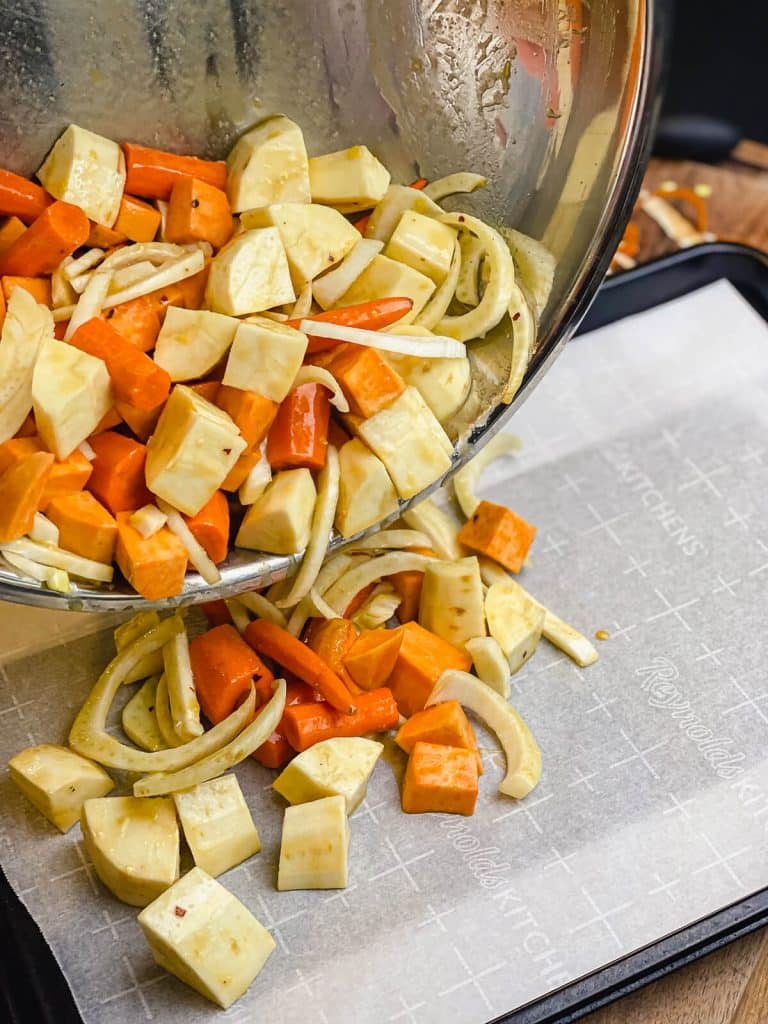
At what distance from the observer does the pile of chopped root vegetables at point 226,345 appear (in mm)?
1789

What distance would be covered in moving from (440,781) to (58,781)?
1.85 ft

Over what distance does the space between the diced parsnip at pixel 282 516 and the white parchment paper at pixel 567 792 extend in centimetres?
38

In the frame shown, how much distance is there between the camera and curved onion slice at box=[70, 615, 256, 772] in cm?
195

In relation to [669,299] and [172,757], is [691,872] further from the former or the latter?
[669,299]

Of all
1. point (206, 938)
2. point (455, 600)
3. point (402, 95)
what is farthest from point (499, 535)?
point (206, 938)

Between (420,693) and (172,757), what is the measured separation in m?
0.42

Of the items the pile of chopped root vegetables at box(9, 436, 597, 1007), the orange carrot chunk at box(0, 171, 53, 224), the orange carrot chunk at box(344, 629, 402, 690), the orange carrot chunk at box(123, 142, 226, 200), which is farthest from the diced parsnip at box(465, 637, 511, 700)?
the orange carrot chunk at box(0, 171, 53, 224)

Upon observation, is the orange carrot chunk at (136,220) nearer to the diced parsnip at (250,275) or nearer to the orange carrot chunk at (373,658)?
the diced parsnip at (250,275)

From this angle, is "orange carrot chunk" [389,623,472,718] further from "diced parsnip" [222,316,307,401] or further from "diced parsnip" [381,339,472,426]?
"diced parsnip" [222,316,307,401]

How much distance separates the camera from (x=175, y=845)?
1.86 m

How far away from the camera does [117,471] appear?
183cm

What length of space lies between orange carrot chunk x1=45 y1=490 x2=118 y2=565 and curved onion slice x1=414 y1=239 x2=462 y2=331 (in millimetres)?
594

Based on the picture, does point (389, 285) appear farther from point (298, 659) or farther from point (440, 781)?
point (440, 781)

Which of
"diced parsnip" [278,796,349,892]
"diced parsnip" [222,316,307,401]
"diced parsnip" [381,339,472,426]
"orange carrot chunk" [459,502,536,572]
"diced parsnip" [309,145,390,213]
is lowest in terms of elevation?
"diced parsnip" [278,796,349,892]
